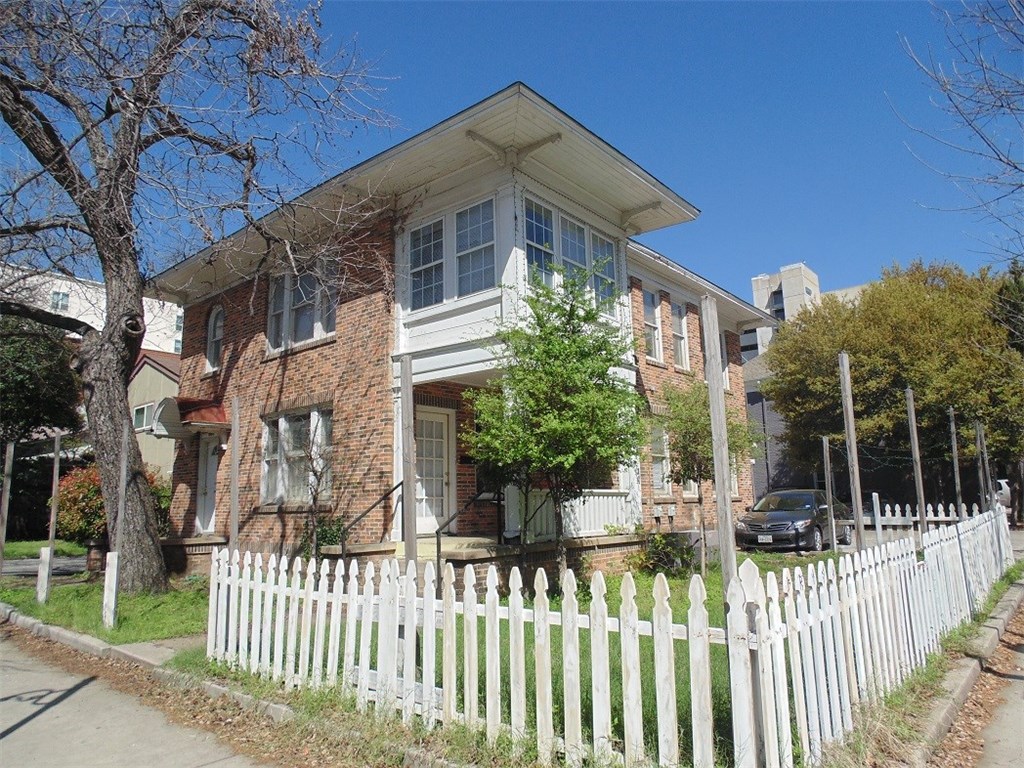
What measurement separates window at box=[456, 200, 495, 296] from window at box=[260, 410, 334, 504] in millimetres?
3750

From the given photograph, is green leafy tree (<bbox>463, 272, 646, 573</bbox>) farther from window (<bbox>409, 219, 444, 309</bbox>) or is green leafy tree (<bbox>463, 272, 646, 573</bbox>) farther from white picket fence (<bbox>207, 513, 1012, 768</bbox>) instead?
window (<bbox>409, 219, 444, 309</bbox>)

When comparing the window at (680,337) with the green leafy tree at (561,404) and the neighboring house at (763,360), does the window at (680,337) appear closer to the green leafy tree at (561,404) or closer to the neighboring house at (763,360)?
the neighboring house at (763,360)

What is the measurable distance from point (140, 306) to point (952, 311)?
2681 cm

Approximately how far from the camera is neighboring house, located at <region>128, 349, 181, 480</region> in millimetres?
25672

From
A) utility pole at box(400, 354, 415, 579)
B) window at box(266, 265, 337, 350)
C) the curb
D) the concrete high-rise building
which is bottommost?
the curb

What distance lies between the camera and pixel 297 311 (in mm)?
14250

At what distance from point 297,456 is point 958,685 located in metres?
11.0

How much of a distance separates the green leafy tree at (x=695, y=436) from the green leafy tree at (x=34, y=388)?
65.7 feet

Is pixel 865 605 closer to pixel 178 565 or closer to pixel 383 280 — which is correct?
pixel 383 280

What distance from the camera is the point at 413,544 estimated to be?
5.25 metres

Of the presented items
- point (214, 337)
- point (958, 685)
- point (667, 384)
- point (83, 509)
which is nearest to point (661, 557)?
point (667, 384)

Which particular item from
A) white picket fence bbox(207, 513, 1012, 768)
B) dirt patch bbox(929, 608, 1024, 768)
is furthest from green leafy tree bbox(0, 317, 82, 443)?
dirt patch bbox(929, 608, 1024, 768)

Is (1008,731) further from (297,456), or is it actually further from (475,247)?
(297,456)

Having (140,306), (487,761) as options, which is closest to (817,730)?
(487,761)
